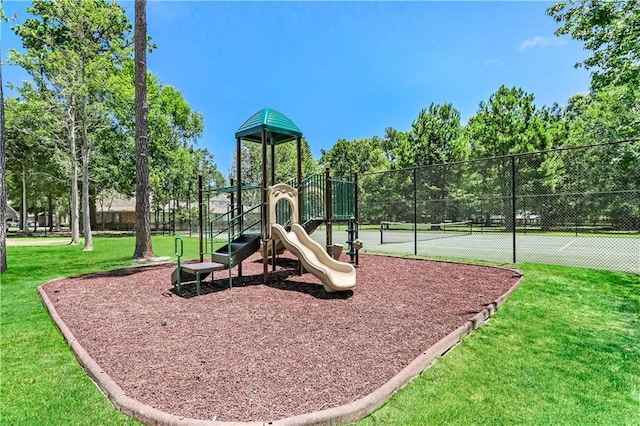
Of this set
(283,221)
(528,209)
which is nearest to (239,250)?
(283,221)

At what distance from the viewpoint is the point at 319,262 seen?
6.16m

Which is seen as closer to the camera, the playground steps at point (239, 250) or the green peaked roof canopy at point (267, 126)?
the playground steps at point (239, 250)

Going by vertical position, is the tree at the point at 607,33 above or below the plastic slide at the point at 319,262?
above

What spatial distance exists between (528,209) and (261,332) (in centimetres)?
1900

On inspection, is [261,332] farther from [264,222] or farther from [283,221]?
[283,221]

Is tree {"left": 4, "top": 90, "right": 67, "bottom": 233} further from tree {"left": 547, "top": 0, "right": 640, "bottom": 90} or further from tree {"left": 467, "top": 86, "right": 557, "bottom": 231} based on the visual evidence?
tree {"left": 467, "top": 86, "right": 557, "bottom": 231}

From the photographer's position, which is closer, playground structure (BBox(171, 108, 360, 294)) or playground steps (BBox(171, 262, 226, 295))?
playground steps (BBox(171, 262, 226, 295))

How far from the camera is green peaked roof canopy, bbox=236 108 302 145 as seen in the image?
6.83 m

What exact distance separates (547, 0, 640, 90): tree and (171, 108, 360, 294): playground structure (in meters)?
6.50

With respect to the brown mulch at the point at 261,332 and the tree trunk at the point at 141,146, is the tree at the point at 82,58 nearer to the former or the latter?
the tree trunk at the point at 141,146

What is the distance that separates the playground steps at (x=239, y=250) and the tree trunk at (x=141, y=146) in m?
4.36

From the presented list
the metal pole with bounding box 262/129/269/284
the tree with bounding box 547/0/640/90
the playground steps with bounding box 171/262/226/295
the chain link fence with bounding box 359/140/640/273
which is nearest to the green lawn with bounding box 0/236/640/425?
the playground steps with bounding box 171/262/226/295

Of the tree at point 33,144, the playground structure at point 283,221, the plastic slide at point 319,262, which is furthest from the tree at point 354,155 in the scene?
the plastic slide at point 319,262

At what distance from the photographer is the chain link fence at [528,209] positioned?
10.2m
